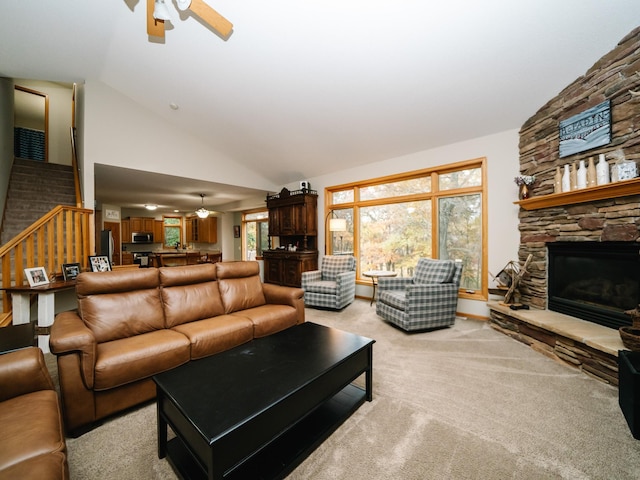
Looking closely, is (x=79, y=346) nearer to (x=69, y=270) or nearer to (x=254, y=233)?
(x=69, y=270)

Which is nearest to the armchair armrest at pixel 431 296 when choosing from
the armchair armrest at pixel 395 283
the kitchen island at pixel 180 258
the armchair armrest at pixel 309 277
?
the armchair armrest at pixel 395 283

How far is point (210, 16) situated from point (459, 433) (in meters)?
3.32

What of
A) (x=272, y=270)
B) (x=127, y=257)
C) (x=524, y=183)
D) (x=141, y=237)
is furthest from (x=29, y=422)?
(x=141, y=237)

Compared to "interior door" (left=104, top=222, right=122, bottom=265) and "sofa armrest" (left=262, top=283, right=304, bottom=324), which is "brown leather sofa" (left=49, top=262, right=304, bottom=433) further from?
"interior door" (left=104, top=222, right=122, bottom=265)

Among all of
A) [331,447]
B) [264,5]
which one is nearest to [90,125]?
[264,5]

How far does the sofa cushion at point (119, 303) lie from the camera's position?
7.13 ft

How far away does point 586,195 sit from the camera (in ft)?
9.22

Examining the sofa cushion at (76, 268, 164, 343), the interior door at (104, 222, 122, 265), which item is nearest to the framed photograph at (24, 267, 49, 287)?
the sofa cushion at (76, 268, 164, 343)

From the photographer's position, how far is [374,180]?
524cm

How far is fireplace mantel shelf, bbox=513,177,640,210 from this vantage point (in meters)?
2.44

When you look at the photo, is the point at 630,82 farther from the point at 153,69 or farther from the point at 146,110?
the point at 146,110

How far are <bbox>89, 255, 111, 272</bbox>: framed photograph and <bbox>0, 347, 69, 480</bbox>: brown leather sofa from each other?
8.94 ft

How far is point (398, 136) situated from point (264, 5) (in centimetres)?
250

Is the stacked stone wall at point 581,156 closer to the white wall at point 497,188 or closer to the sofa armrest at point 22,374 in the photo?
the white wall at point 497,188
